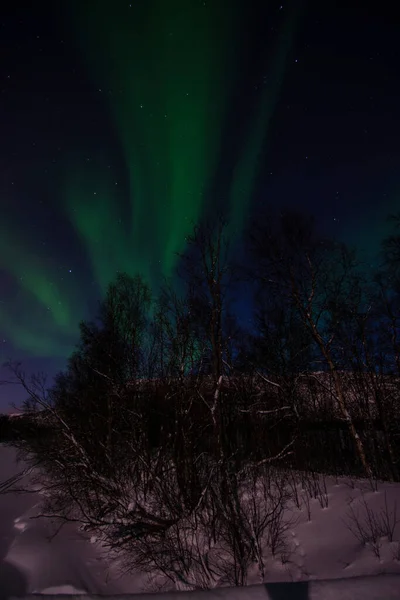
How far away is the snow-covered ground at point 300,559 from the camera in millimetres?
2894

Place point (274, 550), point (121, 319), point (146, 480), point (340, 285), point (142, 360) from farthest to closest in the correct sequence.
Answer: point (121, 319) → point (340, 285) → point (142, 360) → point (146, 480) → point (274, 550)

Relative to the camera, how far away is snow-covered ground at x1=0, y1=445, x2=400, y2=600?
9.50 ft

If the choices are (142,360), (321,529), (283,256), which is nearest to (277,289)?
(283,256)

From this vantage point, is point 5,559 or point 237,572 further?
point 5,559

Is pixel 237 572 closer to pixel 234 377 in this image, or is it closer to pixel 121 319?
pixel 234 377

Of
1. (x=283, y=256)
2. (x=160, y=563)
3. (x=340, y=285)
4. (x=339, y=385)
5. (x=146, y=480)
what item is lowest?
(x=160, y=563)

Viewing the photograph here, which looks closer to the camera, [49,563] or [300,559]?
[300,559]

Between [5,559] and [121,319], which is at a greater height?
[121,319]

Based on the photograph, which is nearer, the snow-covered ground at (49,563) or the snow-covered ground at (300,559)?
the snow-covered ground at (300,559)

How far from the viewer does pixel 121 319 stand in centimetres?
1186

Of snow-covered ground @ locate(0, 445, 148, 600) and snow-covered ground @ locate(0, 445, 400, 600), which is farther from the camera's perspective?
snow-covered ground @ locate(0, 445, 148, 600)

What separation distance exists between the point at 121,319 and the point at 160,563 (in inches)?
314

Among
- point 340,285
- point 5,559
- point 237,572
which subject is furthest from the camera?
point 340,285

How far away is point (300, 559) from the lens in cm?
546
